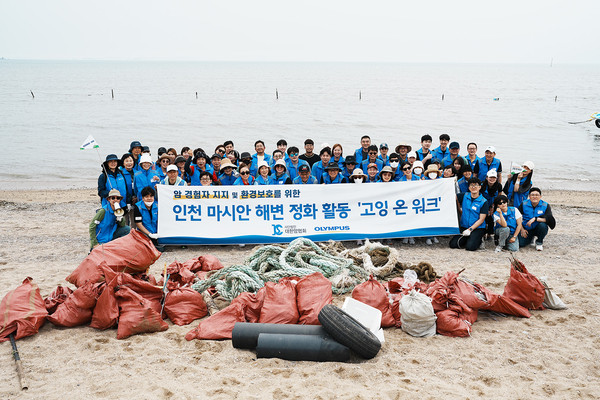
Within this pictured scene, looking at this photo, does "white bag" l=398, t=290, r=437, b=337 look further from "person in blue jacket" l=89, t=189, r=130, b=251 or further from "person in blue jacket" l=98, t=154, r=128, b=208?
"person in blue jacket" l=98, t=154, r=128, b=208

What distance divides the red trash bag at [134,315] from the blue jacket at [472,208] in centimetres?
577

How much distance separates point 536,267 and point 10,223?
10.8m

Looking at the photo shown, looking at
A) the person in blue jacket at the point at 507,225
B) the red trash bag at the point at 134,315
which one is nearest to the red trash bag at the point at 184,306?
the red trash bag at the point at 134,315

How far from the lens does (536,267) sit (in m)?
7.39

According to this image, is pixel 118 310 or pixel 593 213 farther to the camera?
pixel 593 213

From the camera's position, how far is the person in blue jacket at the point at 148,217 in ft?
26.7

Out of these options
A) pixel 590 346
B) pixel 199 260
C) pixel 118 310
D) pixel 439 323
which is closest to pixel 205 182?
pixel 199 260

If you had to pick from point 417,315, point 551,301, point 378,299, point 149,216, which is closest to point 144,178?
point 149,216

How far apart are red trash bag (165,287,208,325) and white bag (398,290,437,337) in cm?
242

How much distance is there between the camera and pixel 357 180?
882cm

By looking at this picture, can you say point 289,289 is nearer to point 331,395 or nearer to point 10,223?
point 331,395

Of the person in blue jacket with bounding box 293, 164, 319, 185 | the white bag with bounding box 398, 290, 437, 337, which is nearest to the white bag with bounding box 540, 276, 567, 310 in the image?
the white bag with bounding box 398, 290, 437, 337

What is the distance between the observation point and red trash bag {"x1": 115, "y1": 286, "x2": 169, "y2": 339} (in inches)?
199

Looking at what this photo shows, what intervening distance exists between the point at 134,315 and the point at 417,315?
10.3 feet
